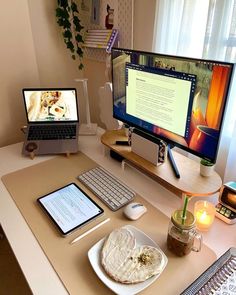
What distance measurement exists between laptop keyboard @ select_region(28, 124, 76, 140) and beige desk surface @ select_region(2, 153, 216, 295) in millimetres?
234

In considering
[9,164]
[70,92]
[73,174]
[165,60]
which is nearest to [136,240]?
[73,174]

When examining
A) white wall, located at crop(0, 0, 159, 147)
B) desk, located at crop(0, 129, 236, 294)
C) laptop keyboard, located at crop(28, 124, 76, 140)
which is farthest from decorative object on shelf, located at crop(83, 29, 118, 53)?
desk, located at crop(0, 129, 236, 294)

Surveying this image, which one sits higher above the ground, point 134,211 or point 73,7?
point 73,7

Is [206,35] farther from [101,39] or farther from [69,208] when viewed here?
[69,208]

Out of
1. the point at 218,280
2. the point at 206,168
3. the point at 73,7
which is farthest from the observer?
the point at 73,7

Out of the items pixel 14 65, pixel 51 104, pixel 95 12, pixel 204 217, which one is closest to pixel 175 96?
pixel 204 217

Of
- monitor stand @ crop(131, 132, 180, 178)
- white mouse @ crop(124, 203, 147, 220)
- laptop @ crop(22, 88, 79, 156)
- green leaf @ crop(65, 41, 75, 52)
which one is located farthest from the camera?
green leaf @ crop(65, 41, 75, 52)

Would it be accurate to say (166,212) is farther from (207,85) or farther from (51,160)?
(51,160)

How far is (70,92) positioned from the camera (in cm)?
133

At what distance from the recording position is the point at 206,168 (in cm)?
89

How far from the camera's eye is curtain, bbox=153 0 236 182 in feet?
2.78

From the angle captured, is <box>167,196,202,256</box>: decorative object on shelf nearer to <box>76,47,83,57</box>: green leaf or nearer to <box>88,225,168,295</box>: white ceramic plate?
<box>88,225,168,295</box>: white ceramic plate

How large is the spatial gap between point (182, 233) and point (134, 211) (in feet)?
0.65

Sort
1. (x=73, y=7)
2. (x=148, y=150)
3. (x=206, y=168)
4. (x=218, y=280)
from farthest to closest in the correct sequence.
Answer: (x=73, y=7) < (x=148, y=150) < (x=206, y=168) < (x=218, y=280)
